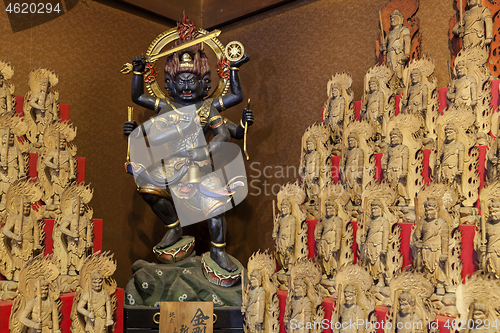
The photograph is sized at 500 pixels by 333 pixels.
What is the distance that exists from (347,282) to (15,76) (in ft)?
9.71

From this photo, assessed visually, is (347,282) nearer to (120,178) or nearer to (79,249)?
(79,249)

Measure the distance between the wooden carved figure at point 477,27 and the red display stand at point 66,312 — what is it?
9.39ft

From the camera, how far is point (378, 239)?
8.53 feet

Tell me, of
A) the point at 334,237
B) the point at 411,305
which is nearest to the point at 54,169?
the point at 334,237

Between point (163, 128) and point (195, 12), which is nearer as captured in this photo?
point (163, 128)

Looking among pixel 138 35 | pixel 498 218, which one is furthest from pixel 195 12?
pixel 498 218

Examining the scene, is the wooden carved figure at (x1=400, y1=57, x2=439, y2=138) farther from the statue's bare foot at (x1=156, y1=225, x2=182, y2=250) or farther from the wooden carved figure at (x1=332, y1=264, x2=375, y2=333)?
the statue's bare foot at (x1=156, y1=225, x2=182, y2=250)

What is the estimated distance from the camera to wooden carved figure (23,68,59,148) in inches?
130

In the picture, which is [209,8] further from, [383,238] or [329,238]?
[383,238]

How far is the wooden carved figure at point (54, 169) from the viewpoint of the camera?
3098 mm

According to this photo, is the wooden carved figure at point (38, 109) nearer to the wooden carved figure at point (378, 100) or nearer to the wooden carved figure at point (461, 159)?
the wooden carved figure at point (378, 100)

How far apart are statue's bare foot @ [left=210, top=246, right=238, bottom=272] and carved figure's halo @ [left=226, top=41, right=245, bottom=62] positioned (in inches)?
55.0

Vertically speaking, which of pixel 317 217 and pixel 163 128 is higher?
pixel 163 128

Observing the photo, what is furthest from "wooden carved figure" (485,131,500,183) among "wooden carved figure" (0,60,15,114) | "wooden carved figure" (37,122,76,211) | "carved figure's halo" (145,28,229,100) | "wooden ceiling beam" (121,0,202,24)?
"wooden ceiling beam" (121,0,202,24)
